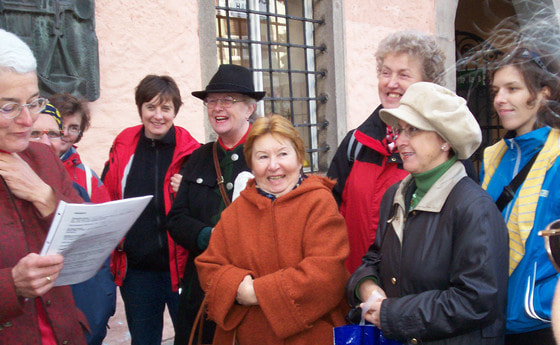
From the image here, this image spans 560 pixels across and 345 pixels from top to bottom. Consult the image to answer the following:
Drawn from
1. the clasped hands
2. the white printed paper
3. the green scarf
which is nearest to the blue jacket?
the green scarf

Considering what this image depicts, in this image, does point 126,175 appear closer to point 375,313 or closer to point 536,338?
point 375,313

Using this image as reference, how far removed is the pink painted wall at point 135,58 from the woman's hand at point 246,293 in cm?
233

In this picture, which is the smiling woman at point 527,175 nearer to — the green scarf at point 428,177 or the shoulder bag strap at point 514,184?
the shoulder bag strap at point 514,184

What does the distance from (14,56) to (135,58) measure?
8.62ft

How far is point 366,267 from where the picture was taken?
198 cm

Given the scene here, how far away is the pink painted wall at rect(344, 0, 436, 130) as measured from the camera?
5.80 meters

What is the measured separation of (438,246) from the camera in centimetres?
167

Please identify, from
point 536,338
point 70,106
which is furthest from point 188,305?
point 536,338

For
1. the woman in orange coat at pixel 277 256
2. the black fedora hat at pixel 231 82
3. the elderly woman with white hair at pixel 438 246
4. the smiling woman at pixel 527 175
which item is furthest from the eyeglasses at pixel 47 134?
the smiling woman at pixel 527 175

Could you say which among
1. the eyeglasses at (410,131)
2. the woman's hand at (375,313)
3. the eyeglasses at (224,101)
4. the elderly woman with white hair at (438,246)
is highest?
the eyeglasses at (224,101)

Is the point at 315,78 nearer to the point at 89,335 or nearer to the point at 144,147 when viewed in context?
the point at 144,147

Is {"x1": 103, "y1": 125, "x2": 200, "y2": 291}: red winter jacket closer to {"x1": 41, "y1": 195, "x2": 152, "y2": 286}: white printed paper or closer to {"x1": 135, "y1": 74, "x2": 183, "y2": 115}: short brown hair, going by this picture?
{"x1": 135, "y1": 74, "x2": 183, "y2": 115}: short brown hair

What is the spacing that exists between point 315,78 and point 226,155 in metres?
3.49

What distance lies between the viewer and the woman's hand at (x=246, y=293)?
192 cm
